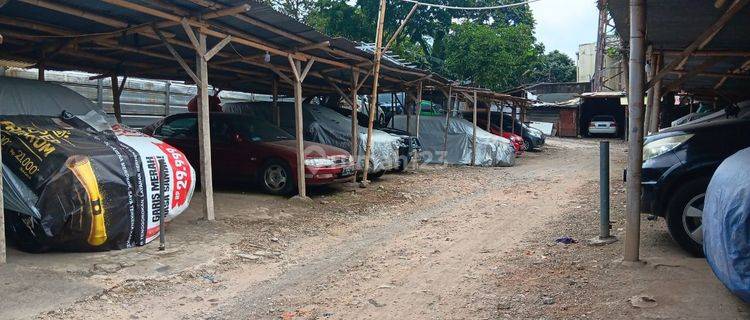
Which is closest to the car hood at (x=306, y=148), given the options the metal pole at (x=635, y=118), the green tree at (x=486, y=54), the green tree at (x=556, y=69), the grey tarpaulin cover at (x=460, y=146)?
the metal pole at (x=635, y=118)

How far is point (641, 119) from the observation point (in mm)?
5199

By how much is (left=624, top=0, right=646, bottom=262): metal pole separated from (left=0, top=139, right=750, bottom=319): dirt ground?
38 cm

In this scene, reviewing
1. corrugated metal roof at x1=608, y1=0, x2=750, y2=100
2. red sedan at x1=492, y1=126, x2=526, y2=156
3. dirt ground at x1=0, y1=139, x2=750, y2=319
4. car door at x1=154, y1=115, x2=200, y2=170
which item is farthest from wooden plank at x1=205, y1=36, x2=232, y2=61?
red sedan at x1=492, y1=126, x2=526, y2=156

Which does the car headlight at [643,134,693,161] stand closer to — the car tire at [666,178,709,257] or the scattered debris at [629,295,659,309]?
the car tire at [666,178,709,257]

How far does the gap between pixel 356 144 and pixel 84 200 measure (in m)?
7.51

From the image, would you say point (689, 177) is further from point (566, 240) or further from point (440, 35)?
point (440, 35)

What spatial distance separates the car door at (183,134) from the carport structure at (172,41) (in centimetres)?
116

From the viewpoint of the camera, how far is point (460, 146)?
1778 cm

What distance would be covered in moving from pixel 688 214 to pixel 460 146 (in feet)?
40.4

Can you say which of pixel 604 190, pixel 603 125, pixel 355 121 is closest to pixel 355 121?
pixel 355 121

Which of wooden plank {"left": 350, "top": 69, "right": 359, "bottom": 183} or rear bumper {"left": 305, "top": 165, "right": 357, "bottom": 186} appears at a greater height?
wooden plank {"left": 350, "top": 69, "right": 359, "bottom": 183}

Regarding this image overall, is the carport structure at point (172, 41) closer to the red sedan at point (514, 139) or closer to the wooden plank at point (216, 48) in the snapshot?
the wooden plank at point (216, 48)

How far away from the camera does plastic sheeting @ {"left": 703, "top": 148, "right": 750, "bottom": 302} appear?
3348mm

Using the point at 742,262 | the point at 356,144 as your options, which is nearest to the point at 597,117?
the point at 356,144
